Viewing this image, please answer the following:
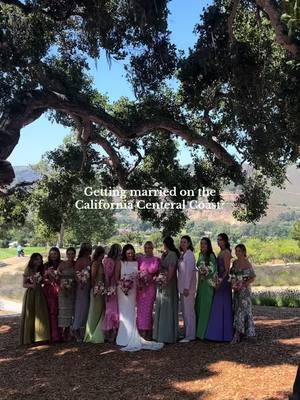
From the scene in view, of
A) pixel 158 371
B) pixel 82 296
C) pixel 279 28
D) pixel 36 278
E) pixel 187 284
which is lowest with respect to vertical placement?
pixel 158 371

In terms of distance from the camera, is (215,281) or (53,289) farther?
(53,289)

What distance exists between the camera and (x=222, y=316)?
8422mm

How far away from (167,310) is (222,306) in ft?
3.15

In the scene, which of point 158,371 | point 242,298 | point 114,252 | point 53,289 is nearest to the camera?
point 158,371

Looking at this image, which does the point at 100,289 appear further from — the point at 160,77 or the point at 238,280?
the point at 160,77

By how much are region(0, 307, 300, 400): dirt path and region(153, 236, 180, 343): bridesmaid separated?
410 millimetres

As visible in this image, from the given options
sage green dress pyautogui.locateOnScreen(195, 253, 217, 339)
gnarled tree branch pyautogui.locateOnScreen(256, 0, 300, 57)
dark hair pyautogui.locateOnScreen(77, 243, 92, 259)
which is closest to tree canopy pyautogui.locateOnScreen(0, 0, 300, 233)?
gnarled tree branch pyautogui.locateOnScreen(256, 0, 300, 57)

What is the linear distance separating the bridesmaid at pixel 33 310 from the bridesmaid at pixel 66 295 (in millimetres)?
290

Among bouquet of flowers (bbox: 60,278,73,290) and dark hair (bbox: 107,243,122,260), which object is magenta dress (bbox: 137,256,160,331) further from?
bouquet of flowers (bbox: 60,278,73,290)

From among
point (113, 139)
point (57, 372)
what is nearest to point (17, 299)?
point (113, 139)

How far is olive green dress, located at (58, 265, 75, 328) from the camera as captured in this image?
9.00 metres

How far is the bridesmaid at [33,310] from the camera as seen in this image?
9.00 m

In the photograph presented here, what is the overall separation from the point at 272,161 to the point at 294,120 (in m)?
2.58

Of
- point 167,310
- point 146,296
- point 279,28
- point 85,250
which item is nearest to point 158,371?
point 167,310
